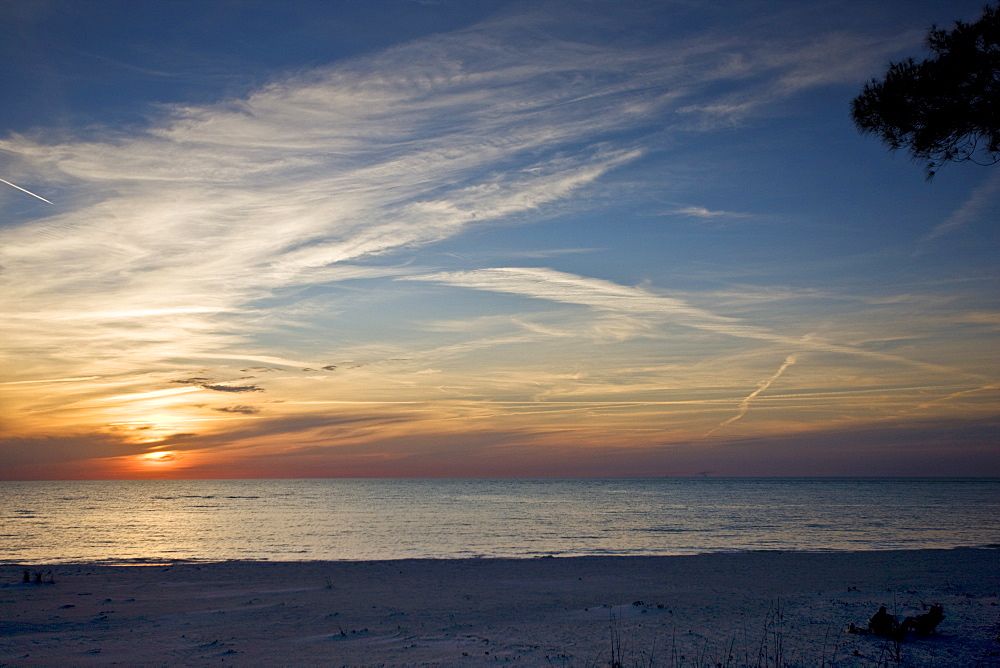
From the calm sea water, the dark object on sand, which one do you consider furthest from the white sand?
the calm sea water

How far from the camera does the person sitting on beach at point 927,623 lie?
12312 mm

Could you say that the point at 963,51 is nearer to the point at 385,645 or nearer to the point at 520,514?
the point at 385,645

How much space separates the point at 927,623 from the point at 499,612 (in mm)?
9939

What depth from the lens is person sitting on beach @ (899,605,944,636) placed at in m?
12.3

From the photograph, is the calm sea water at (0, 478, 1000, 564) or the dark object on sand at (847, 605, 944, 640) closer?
the dark object on sand at (847, 605, 944, 640)

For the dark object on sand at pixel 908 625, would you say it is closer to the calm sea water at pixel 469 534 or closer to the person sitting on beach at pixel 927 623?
the person sitting on beach at pixel 927 623

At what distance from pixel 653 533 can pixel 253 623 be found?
33.5m

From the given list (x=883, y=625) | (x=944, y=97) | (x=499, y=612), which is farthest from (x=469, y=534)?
(x=944, y=97)

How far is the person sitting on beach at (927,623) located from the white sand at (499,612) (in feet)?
0.87

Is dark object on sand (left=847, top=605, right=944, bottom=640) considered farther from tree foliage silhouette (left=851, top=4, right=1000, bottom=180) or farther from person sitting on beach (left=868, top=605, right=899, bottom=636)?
tree foliage silhouette (left=851, top=4, right=1000, bottom=180)

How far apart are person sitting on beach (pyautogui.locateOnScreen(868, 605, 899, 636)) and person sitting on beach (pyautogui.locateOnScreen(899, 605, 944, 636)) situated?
0.19 meters

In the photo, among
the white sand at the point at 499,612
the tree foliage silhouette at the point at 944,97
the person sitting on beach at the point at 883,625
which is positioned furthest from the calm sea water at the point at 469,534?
the tree foliage silhouette at the point at 944,97

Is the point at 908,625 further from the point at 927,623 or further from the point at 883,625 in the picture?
the point at 883,625

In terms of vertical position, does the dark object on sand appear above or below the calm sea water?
above
